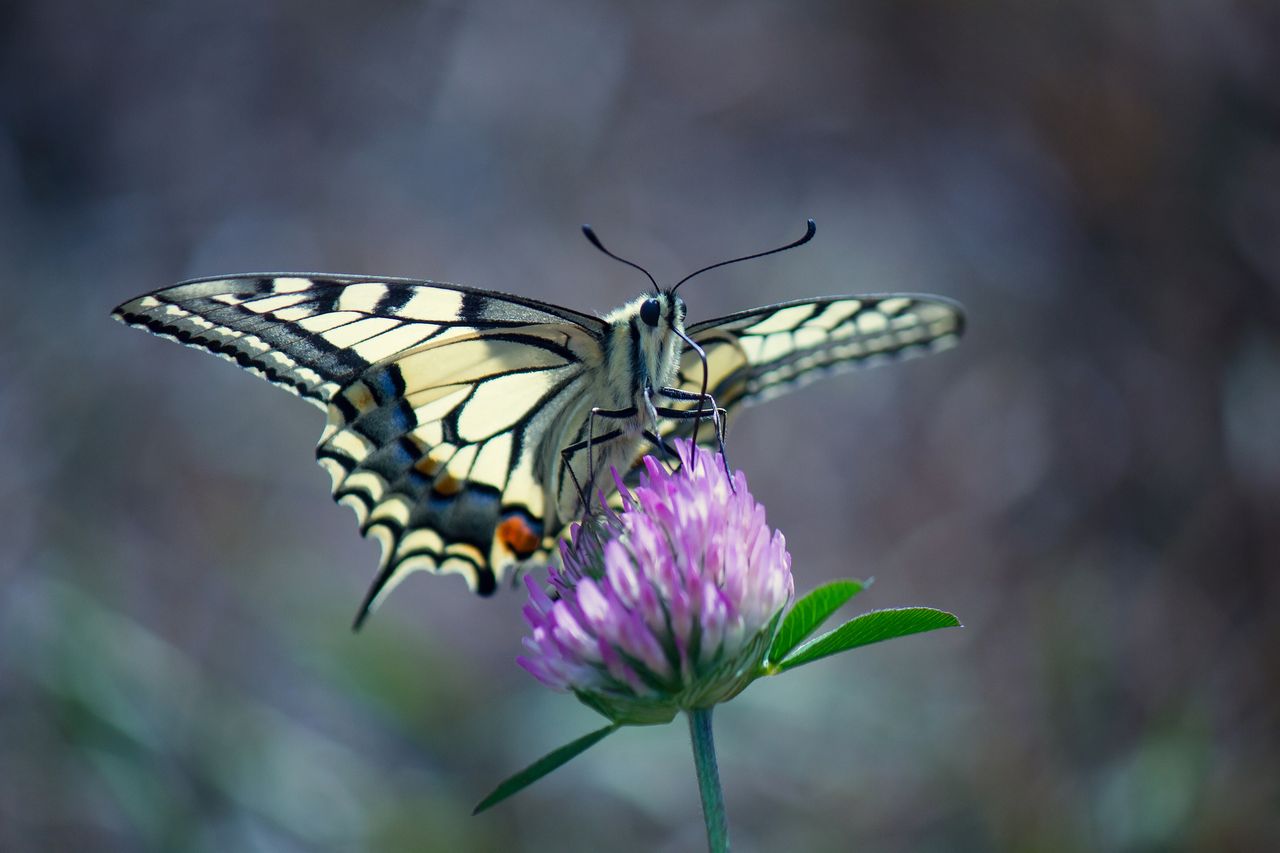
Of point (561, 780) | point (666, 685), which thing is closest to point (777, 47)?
point (561, 780)

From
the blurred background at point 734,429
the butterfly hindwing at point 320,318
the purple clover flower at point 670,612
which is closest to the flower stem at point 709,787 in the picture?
the purple clover flower at point 670,612

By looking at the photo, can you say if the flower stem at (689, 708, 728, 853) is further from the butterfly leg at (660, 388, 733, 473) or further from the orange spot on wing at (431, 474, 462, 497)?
the orange spot on wing at (431, 474, 462, 497)

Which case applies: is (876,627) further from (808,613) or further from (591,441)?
(591,441)

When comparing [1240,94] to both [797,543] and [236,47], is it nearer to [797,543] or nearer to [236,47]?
[797,543]

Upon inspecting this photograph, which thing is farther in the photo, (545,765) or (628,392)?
(628,392)

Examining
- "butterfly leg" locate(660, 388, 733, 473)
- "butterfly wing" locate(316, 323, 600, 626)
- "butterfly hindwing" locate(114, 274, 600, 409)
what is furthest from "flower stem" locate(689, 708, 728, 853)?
"butterfly hindwing" locate(114, 274, 600, 409)

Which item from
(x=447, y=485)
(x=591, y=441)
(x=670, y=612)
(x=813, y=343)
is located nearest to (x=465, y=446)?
(x=447, y=485)
